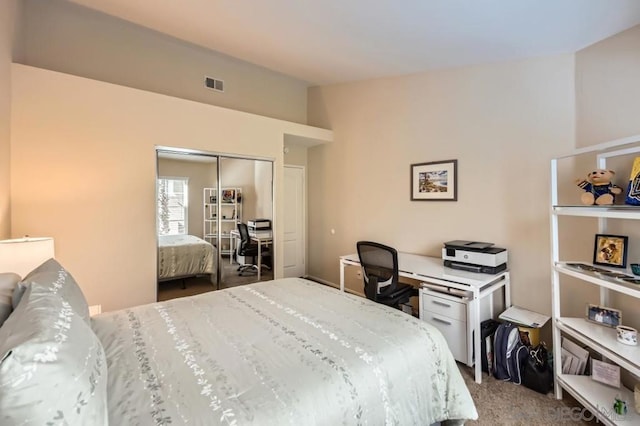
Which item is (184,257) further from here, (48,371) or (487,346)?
(487,346)

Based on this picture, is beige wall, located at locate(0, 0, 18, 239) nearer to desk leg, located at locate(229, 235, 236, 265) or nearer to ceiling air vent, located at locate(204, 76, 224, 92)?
ceiling air vent, located at locate(204, 76, 224, 92)

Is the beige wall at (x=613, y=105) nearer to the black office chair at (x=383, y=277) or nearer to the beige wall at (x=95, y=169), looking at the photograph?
the black office chair at (x=383, y=277)

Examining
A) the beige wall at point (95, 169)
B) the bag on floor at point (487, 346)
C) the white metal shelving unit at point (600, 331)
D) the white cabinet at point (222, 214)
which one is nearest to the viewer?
the white metal shelving unit at point (600, 331)

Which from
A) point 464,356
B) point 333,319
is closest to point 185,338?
point 333,319

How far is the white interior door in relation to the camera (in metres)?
4.92

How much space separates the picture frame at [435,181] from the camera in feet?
10.3

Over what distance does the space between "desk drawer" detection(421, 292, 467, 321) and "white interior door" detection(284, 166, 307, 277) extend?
9.00ft

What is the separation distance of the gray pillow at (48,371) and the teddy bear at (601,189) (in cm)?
283

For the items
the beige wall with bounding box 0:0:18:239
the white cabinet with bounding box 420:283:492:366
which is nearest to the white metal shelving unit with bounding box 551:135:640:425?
the white cabinet with bounding box 420:283:492:366

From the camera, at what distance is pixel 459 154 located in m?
3.08

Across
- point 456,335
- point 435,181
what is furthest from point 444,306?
point 435,181

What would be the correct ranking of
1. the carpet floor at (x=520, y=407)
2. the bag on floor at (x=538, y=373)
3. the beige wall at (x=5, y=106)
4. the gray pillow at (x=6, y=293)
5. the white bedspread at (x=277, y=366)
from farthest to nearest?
the beige wall at (x=5, y=106) < the bag on floor at (x=538, y=373) < the carpet floor at (x=520, y=407) < the gray pillow at (x=6, y=293) < the white bedspread at (x=277, y=366)

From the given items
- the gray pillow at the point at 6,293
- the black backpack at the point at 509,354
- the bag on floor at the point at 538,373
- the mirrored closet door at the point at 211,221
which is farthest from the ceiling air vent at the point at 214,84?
the bag on floor at the point at 538,373

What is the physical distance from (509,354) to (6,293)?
3.16m
